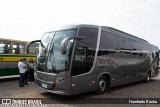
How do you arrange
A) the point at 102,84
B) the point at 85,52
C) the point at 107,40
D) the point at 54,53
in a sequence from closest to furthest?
the point at 54,53 → the point at 85,52 → the point at 102,84 → the point at 107,40

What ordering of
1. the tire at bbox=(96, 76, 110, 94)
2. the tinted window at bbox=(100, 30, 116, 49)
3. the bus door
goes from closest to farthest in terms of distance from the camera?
1. the bus door
2. the tire at bbox=(96, 76, 110, 94)
3. the tinted window at bbox=(100, 30, 116, 49)

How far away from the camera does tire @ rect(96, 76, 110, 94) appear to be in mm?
9727

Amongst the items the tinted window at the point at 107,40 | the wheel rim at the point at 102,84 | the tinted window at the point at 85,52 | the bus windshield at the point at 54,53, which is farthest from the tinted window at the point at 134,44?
the bus windshield at the point at 54,53

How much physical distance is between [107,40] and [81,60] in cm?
236

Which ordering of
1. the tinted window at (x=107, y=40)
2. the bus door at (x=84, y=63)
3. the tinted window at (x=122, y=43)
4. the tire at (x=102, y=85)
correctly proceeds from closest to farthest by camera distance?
the bus door at (x=84, y=63) < the tire at (x=102, y=85) < the tinted window at (x=107, y=40) < the tinted window at (x=122, y=43)

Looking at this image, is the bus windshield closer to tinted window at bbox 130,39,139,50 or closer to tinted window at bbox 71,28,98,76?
tinted window at bbox 71,28,98,76

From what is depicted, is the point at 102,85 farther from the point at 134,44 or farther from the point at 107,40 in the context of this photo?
the point at 134,44

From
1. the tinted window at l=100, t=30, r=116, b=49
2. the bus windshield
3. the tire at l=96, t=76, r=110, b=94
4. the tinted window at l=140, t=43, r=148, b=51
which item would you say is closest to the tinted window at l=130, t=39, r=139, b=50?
the tinted window at l=140, t=43, r=148, b=51

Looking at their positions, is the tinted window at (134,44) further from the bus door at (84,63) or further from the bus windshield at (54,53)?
the bus windshield at (54,53)

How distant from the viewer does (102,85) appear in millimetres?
9953

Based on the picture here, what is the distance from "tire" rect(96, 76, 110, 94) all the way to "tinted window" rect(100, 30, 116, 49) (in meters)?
1.55

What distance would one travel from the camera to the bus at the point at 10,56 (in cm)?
1316

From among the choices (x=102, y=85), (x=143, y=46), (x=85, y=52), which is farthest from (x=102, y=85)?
(x=143, y=46)

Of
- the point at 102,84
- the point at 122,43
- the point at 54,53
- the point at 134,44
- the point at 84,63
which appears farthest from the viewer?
the point at 134,44
